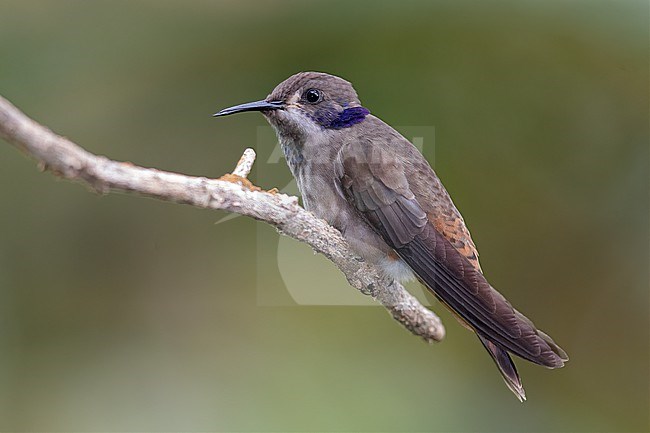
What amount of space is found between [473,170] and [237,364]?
3.37 ft

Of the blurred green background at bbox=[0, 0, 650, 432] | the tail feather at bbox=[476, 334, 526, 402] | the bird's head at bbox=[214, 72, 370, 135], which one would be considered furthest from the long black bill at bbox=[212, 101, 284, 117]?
the blurred green background at bbox=[0, 0, 650, 432]

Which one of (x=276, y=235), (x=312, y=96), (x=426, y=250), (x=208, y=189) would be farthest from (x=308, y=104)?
(x=276, y=235)

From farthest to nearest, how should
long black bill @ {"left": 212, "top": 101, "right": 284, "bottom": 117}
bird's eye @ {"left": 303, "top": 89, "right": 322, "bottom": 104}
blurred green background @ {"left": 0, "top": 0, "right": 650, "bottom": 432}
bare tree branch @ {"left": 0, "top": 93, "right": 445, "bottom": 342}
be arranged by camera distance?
1. blurred green background @ {"left": 0, "top": 0, "right": 650, "bottom": 432}
2. bird's eye @ {"left": 303, "top": 89, "right": 322, "bottom": 104}
3. long black bill @ {"left": 212, "top": 101, "right": 284, "bottom": 117}
4. bare tree branch @ {"left": 0, "top": 93, "right": 445, "bottom": 342}

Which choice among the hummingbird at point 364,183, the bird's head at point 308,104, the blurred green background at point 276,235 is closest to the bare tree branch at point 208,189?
the hummingbird at point 364,183

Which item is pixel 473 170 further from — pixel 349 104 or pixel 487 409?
pixel 349 104

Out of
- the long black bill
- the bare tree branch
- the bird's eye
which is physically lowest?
the bare tree branch

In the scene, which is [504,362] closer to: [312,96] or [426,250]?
[426,250]

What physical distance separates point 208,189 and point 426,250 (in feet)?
1.71

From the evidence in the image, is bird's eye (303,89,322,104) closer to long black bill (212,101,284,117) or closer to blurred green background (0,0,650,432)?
long black bill (212,101,284,117)

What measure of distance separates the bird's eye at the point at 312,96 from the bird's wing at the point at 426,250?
10 centimetres

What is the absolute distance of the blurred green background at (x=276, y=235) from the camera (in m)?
2.77

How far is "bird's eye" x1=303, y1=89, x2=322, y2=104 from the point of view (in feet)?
5.09

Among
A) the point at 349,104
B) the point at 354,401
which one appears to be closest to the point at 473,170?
the point at 354,401

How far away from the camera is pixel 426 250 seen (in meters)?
1.48
